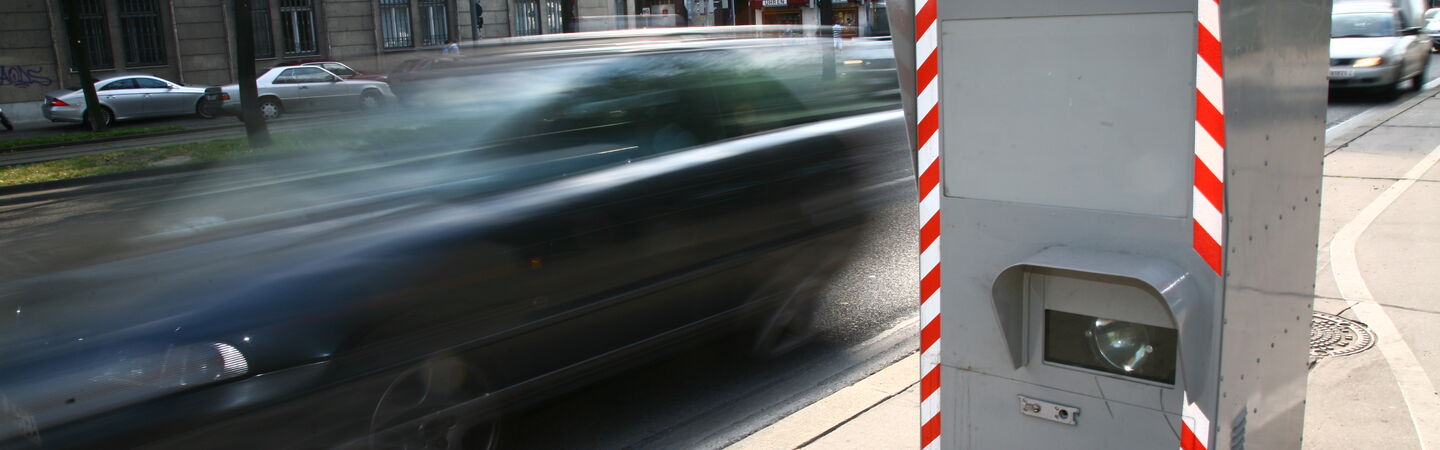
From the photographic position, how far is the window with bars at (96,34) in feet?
85.0

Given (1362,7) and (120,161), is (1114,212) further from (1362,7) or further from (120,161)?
(120,161)

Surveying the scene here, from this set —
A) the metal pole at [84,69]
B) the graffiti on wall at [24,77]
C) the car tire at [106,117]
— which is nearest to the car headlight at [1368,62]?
the metal pole at [84,69]

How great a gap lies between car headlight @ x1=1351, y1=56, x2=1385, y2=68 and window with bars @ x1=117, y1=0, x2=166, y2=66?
2652 cm

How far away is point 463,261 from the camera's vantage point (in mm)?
3779

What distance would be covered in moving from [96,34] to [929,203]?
2895 cm

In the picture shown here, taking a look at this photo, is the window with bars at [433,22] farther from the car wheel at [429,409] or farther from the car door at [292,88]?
the car wheel at [429,409]

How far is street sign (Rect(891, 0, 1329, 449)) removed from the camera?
2029mm

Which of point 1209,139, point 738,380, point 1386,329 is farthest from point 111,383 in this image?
point 1386,329

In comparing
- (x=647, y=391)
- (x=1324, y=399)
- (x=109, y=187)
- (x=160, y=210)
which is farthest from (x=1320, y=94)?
(x=109, y=187)

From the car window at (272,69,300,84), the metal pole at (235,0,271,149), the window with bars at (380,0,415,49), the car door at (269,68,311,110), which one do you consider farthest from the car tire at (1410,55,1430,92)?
the window with bars at (380,0,415,49)

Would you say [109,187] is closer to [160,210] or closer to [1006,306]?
[160,210]

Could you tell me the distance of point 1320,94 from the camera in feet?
8.37

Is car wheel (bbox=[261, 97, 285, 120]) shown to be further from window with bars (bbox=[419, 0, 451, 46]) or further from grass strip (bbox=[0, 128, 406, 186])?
window with bars (bbox=[419, 0, 451, 46])

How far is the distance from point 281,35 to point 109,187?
16.4 meters
